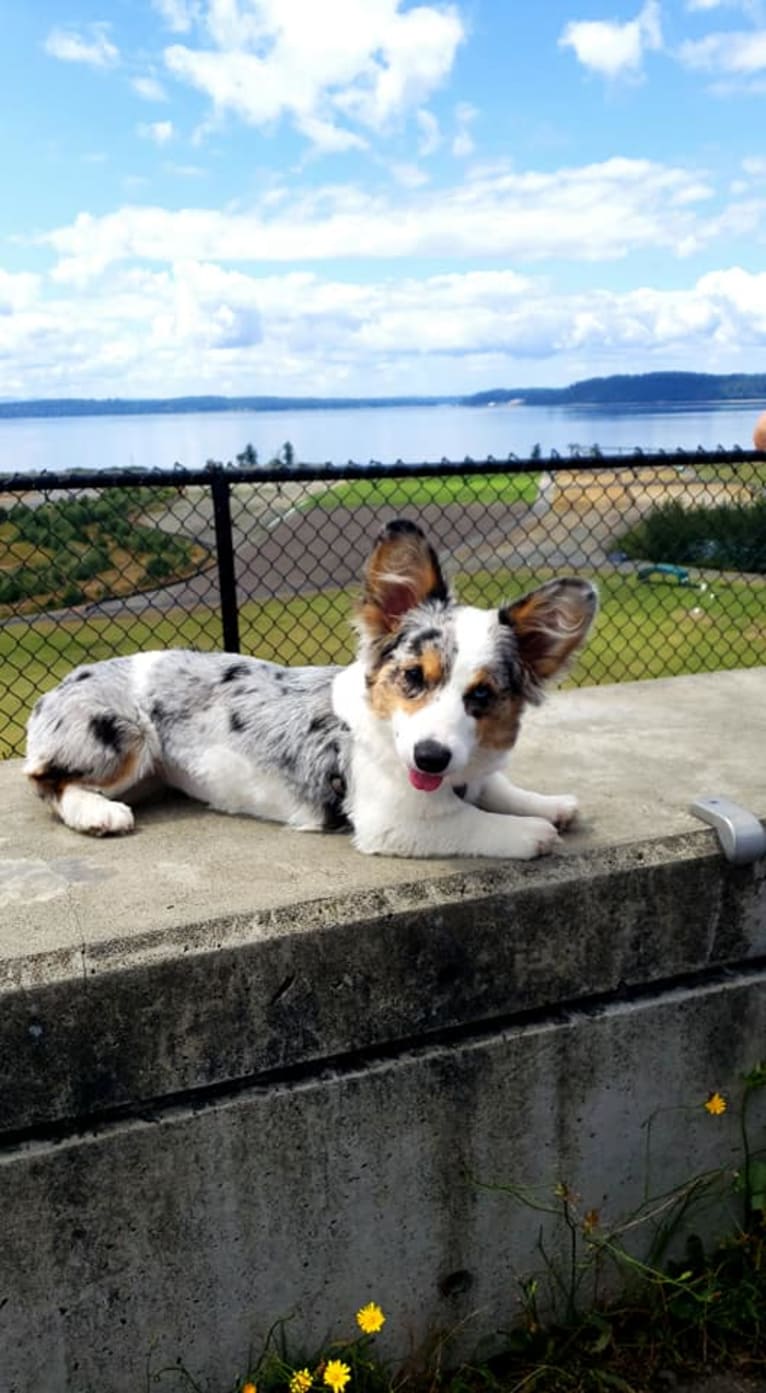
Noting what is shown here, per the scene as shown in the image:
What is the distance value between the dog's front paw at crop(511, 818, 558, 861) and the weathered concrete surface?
3 centimetres

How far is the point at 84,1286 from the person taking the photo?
2.29m

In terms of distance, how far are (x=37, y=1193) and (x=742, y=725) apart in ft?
8.91

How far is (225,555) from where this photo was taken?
13.8ft

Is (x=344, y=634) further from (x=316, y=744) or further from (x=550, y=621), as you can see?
(x=550, y=621)

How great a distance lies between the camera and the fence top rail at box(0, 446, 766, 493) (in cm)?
375

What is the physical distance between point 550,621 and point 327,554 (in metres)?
5.70

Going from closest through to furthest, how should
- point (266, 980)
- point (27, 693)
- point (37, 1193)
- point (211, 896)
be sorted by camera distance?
point (37, 1193) < point (266, 980) < point (211, 896) < point (27, 693)

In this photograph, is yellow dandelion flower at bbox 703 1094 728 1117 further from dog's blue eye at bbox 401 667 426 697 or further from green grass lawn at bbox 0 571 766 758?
green grass lawn at bbox 0 571 766 758

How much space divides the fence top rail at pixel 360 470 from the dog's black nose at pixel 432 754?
1930mm

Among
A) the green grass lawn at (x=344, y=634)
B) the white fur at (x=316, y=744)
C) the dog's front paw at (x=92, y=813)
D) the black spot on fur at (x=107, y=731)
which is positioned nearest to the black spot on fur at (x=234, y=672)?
the white fur at (x=316, y=744)

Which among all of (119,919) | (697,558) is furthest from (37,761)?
(697,558)

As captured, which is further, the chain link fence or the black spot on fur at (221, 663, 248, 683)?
the chain link fence

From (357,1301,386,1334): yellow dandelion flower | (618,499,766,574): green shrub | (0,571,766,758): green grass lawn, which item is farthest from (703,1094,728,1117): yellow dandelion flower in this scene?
(618,499,766,574): green shrub

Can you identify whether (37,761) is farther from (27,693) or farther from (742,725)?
(27,693)
